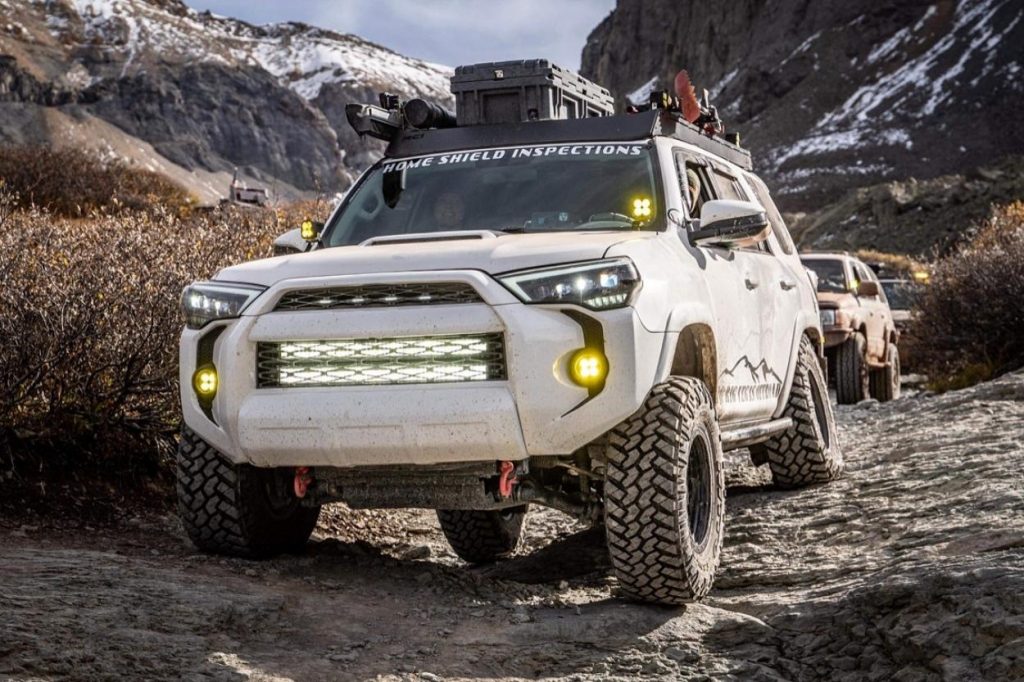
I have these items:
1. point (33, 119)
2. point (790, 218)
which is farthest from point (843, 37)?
point (33, 119)

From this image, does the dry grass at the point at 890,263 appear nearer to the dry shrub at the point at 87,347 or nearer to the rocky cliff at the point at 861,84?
the dry shrub at the point at 87,347

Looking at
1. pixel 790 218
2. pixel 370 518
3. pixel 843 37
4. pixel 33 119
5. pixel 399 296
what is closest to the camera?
pixel 399 296

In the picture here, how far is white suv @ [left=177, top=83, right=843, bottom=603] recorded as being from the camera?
4.77 m

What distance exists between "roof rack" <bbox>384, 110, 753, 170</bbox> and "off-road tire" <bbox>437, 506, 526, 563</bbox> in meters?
1.91

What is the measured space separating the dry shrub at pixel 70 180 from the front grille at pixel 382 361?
63.4ft

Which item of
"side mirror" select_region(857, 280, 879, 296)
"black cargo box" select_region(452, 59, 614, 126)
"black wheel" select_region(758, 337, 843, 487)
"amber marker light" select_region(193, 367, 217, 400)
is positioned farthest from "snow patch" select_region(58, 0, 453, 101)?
"amber marker light" select_region(193, 367, 217, 400)

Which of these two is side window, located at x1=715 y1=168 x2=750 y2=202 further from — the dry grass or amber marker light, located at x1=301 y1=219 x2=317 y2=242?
the dry grass

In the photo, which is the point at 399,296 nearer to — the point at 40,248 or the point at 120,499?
the point at 120,499

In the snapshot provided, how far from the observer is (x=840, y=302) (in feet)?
46.0

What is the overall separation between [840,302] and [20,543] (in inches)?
401

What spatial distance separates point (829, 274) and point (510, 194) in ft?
34.2

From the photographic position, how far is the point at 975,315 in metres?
14.9

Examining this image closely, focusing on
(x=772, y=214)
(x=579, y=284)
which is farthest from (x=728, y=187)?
(x=579, y=284)

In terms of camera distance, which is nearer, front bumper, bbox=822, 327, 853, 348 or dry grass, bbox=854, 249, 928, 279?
front bumper, bbox=822, 327, 853, 348
